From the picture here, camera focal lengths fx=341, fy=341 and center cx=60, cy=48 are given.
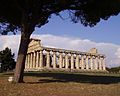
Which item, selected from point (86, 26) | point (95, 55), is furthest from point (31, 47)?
point (86, 26)

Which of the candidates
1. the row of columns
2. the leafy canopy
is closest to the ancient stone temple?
the row of columns

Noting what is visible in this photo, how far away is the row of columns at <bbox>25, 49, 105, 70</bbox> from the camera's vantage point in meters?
96.1

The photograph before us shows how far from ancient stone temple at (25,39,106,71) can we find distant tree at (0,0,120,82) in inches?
2544

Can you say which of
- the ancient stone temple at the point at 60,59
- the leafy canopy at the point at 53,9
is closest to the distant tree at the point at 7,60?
the ancient stone temple at the point at 60,59

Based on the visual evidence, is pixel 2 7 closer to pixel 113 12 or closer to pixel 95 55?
pixel 113 12

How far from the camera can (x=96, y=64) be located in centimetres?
11181

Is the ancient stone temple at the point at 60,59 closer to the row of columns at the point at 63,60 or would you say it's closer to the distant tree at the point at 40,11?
the row of columns at the point at 63,60

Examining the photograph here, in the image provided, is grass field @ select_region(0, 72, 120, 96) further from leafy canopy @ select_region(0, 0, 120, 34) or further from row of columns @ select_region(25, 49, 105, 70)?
row of columns @ select_region(25, 49, 105, 70)

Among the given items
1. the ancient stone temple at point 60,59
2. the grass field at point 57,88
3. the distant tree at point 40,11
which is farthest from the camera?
the ancient stone temple at point 60,59

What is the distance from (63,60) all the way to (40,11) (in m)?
77.2

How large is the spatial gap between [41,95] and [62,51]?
268 ft

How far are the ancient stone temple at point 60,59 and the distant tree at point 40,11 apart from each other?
212 ft

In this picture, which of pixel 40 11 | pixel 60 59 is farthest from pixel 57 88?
pixel 60 59

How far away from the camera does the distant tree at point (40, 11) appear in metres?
22.9
